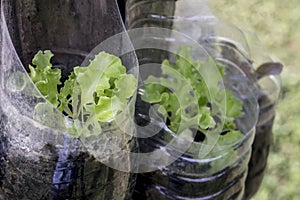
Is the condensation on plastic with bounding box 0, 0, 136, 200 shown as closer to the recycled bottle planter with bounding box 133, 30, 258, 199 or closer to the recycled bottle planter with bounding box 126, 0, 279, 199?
the recycled bottle planter with bounding box 133, 30, 258, 199

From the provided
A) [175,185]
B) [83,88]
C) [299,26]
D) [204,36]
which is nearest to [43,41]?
[83,88]

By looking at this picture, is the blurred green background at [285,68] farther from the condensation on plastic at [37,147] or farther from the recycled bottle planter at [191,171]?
the condensation on plastic at [37,147]

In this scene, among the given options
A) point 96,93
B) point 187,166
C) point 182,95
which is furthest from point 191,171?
point 96,93

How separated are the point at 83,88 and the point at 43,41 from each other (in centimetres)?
23

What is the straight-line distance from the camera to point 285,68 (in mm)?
2109

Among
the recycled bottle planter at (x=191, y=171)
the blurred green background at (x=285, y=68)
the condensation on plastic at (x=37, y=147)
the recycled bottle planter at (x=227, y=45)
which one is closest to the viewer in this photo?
the condensation on plastic at (x=37, y=147)

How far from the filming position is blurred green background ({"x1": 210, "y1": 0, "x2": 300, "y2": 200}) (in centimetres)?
171

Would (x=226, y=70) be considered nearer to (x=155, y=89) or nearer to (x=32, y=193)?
(x=155, y=89)

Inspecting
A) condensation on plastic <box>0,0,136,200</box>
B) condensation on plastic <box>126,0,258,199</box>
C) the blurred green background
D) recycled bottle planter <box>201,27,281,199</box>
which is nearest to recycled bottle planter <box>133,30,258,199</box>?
condensation on plastic <box>126,0,258,199</box>

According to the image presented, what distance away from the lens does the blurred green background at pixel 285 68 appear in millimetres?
1715

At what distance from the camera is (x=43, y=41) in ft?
3.15

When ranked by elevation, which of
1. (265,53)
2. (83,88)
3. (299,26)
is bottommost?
(299,26)

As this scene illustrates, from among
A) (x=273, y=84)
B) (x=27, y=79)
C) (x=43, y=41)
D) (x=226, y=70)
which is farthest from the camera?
(x=273, y=84)

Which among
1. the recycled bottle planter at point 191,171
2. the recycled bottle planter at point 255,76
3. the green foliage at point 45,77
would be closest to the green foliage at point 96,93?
the green foliage at point 45,77
